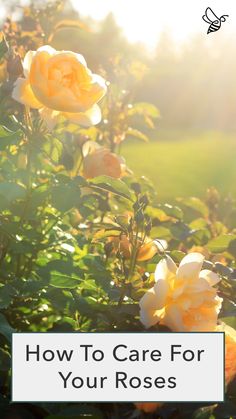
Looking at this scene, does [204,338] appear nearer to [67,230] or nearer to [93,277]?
[93,277]

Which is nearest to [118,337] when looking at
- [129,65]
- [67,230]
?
[67,230]

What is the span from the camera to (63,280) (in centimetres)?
173

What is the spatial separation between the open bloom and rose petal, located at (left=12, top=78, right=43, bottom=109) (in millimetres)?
408

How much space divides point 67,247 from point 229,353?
0.71 m

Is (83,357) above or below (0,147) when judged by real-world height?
below

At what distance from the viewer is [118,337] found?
5.29ft

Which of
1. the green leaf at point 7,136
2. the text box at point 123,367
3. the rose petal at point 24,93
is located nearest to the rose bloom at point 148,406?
the text box at point 123,367

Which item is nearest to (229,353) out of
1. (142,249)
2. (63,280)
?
(142,249)

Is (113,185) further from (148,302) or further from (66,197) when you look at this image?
(148,302)

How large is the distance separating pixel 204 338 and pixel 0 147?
67 cm

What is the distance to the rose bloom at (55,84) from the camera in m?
1.77

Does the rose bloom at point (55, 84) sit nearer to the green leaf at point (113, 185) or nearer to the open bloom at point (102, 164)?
the green leaf at point (113, 185)

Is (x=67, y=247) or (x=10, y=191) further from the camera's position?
(x=67, y=247)

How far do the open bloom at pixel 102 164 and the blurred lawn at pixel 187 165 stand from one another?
147 inches
